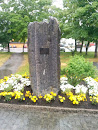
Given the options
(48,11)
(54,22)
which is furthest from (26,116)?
(48,11)

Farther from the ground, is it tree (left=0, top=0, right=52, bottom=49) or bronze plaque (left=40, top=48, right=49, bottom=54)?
tree (left=0, top=0, right=52, bottom=49)

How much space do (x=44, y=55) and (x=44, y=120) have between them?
6.57 feet

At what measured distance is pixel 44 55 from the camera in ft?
14.3

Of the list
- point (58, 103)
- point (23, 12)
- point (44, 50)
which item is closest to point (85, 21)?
point (23, 12)

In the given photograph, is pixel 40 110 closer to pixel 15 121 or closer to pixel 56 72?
pixel 15 121

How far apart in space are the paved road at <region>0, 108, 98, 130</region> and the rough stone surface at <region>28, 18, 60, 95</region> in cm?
93

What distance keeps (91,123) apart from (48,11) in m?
18.2

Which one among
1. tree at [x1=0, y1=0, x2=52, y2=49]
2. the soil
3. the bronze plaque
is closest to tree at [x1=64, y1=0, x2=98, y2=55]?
tree at [x1=0, y1=0, x2=52, y2=49]

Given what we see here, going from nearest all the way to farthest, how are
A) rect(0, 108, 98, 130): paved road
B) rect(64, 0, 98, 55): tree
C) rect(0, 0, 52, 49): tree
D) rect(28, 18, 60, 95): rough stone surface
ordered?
rect(0, 108, 98, 130): paved road < rect(28, 18, 60, 95): rough stone surface < rect(64, 0, 98, 55): tree < rect(0, 0, 52, 49): tree

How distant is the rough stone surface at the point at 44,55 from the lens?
422cm

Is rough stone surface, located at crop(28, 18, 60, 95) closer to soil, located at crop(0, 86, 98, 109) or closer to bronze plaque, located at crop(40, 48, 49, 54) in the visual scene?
bronze plaque, located at crop(40, 48, 49, 54)

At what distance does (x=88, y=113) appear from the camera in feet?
13.2

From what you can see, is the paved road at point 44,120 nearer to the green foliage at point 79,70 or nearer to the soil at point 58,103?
the soil at point 58,103

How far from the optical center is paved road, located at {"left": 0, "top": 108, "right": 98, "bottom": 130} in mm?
3417
